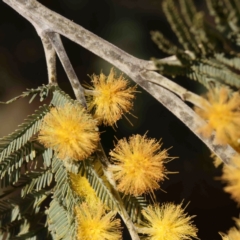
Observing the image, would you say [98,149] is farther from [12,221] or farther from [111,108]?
[12,221]

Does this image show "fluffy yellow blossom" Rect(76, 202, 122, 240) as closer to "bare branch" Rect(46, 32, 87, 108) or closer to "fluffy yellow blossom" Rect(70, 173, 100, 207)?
"fluffy yellow blossom" Rect(70, 173, 100, 207)

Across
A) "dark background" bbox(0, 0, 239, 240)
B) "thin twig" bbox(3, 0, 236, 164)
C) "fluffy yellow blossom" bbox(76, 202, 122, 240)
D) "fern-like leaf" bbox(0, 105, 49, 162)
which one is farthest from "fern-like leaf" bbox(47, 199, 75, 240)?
"dark background" bbox(0, 0, 239, 240)

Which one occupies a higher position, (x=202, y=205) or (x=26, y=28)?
(x=26, y=28)

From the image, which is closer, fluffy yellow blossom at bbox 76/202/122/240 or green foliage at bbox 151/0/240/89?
green foliage at bbox 151/0/240/89

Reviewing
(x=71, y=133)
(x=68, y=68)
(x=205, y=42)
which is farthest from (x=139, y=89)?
(x=205, y=42)

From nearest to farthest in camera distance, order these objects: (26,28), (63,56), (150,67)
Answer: (150,67), (63,56), (26,28)

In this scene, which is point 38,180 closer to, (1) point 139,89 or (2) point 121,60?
(2) point 121,60

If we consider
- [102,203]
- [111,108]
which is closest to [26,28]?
[111,108]
